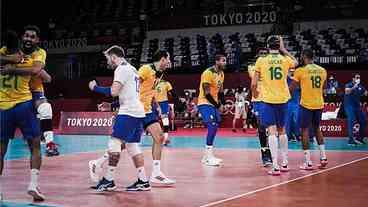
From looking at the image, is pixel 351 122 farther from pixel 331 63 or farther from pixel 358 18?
pixel 358 18

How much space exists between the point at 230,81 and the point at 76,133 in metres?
7.94

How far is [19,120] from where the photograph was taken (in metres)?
7.53

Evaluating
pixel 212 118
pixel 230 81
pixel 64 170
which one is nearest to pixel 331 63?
pixel 230 81

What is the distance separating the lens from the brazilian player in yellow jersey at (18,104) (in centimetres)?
748

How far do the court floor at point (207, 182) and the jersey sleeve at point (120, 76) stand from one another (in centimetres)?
152

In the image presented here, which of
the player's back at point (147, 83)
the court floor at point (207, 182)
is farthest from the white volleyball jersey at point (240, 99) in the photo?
the player's back at point (147, 83)

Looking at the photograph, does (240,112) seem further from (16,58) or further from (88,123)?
(16,58)

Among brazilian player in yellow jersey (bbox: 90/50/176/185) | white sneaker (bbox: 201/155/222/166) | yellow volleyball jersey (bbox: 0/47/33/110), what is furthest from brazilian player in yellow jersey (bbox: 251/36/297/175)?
yellow volleyball jersey (bbox: 0/47/33/110)

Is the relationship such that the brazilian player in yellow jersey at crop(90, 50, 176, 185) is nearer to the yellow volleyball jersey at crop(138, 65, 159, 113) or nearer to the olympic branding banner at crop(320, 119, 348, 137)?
the yellow volleyball jersey at crop(138, 65, 159, 113)

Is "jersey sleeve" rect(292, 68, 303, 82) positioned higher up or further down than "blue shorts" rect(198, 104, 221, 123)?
higher up

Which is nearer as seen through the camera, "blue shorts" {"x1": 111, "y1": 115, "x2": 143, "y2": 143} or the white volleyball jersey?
"blue shorts" {"x1": 111, "y1": 115, "x2": 143, "y2": 143}

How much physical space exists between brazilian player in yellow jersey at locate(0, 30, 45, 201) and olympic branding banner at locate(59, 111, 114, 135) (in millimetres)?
14406

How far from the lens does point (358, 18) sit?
30.7 m

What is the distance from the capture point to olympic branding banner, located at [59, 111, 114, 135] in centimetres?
2253
